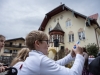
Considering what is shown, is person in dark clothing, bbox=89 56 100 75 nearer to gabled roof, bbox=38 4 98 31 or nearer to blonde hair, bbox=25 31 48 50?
blonde hair, bbox=25 31 48 50

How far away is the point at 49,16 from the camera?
20922 millimetres

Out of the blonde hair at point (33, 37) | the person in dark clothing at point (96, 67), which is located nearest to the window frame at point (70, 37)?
the person in dark clothing at point (96, 67)

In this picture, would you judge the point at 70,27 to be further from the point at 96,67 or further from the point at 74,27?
the point at 96,67

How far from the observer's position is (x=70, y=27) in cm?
1770

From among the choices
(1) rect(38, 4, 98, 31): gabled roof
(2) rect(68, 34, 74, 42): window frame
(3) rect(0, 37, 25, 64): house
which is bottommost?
(3) rect(0, 37, 25, 64): house

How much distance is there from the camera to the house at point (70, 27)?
15008 mm

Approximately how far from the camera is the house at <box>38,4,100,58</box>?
15.0 meters

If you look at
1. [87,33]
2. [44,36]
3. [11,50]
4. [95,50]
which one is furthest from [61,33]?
[11,50]

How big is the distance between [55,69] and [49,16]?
798 inches

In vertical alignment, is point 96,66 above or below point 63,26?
below

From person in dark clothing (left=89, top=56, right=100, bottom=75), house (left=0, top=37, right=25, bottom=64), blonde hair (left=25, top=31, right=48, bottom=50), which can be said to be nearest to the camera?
blonde hair (left=25, top=31, right=48, bottom=50)

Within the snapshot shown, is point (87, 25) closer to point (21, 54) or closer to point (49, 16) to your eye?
point (49, 16)

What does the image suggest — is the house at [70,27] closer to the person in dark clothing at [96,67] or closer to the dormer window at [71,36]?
the dormer window at [71,36]

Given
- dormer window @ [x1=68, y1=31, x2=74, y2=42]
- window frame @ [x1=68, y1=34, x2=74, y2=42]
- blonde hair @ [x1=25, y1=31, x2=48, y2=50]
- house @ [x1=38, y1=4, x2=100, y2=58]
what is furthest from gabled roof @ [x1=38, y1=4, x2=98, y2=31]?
blonde hair @ [x1=25, y1=31, x2=48, y2=50]
